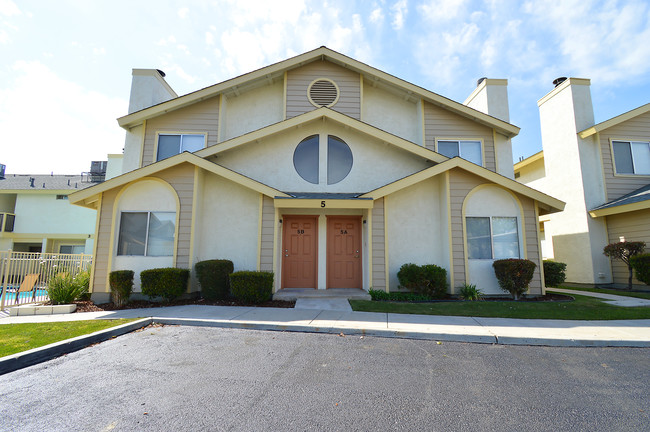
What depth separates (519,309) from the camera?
26.0ft

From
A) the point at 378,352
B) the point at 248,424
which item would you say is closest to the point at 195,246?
the point at 378,352

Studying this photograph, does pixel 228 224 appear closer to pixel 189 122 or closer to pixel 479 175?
pixel 189 122

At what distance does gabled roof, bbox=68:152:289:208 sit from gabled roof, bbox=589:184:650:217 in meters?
12.0

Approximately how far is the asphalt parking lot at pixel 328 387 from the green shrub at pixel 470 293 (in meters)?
4.23

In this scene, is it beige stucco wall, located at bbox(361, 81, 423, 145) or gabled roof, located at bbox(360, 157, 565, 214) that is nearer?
gabled roof, located at bbox(360, 157, 565, 214)

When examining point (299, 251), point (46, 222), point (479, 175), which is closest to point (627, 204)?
point (479, 175)

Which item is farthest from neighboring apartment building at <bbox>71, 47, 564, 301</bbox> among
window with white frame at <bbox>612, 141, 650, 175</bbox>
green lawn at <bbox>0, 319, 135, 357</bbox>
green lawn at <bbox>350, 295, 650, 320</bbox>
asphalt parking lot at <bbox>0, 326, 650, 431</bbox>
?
window with white frame at <bbox>612, 141, 650, 175</bbox>

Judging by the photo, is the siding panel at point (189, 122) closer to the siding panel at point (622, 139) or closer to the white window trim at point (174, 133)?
the white window trim at point (174, 133)

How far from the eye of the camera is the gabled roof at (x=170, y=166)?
30.9ft

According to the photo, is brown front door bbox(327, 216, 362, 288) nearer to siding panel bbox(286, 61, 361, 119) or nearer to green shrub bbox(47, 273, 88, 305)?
siding panel bbox(286, 61, 361, 119)

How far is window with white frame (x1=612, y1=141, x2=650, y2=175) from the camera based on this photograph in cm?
1289

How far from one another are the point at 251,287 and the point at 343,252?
339cm

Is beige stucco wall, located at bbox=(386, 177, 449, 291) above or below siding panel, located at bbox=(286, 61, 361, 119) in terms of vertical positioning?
below

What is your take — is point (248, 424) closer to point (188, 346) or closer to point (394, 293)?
point (188, 346)
